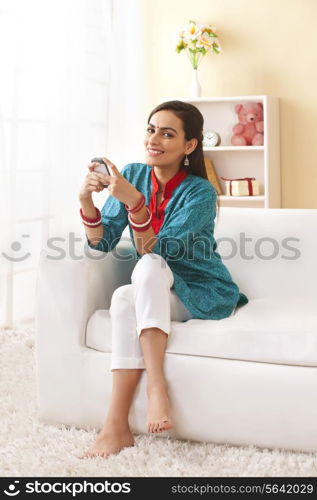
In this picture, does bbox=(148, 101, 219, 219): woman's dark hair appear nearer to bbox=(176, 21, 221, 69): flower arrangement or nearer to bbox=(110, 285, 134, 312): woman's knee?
bbox=(110, 285, 134, 312): woman's knee

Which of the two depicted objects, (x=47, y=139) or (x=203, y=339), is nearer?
(x=203, y=339)

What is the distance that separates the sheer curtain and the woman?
1.14 meters

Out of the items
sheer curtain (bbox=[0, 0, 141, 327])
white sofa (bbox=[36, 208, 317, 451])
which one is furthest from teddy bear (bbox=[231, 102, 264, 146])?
white sofa (bbox=[36, 208, 317, 451])

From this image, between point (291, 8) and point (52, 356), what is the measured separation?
306 cm

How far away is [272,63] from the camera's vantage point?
4.34 meters

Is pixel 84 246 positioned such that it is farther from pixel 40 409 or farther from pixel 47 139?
pixel 47 139

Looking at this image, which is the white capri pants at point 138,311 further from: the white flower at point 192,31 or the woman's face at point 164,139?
the white flower at point 192,31

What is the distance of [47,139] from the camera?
11.6ft

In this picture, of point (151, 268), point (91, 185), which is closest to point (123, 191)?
point (91, 185)

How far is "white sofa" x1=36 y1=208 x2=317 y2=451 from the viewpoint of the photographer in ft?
6.12

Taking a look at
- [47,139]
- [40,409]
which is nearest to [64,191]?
[47,139]

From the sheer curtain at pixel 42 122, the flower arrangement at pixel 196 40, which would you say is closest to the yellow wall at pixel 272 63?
the flower arrangement at pixel 196 40

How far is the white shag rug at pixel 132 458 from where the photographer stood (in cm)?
175

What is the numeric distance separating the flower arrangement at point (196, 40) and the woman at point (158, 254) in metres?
2.09
